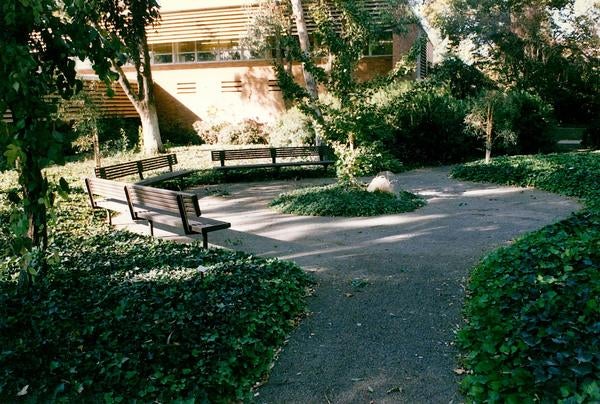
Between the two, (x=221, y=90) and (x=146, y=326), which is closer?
(x=146, y=326)

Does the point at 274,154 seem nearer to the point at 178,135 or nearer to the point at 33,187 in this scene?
the point at 178,135

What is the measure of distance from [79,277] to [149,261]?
0.86m

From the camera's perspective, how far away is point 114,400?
3275 mm

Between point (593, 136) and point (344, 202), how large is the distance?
12831 mm

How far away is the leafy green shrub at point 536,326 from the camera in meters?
3.05

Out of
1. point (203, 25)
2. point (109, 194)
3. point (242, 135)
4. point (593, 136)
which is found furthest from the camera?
point (203, 25)

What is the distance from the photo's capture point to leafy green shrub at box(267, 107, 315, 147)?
1816 cm

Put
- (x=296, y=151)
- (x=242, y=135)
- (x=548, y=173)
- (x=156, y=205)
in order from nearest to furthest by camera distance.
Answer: (x=156, y=205), (x=548, y=173), (x=296, y=151), (x=242, y=135)

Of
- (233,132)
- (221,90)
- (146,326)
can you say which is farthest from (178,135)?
(146,326)

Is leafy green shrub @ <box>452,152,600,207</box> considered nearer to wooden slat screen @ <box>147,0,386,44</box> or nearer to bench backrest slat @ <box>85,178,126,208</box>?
bench backrest slat @ <box>85,178,126,208</box>

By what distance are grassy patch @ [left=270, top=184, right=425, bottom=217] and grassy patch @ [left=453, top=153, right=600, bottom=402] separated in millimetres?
3519

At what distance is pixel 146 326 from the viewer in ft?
13.6

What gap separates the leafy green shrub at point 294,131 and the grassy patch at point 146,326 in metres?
12.2

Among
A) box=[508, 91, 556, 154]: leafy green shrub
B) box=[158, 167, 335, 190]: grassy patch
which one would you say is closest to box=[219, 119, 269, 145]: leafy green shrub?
box=[158, 167, 335, 190]: grassy patch
